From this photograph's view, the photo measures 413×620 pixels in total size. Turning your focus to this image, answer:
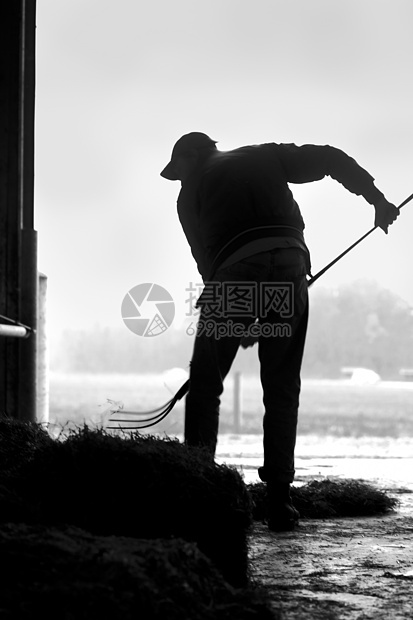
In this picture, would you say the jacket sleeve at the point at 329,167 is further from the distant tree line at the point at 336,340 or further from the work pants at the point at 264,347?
the distant tree line at the point at 336,340

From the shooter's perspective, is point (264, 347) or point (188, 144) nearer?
point (264, 347)

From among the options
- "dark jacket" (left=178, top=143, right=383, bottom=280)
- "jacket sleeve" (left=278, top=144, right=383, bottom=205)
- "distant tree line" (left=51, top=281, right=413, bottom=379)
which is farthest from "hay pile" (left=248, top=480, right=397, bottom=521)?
"distant tree line" (left=51, top=281, right=413, bottom=379)

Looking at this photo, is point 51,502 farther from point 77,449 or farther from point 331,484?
point 331,484

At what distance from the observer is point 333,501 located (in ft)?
13.6

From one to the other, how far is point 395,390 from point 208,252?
27654 millimetres

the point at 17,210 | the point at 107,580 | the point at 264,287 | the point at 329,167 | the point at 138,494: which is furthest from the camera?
the point at 17,210

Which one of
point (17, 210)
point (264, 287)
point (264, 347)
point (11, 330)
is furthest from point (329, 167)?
point (17, 210)

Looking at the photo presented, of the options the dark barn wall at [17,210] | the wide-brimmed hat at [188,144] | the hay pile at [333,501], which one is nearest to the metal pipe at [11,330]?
the dark barn wall at [17,210]

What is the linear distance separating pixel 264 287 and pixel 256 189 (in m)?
0.41

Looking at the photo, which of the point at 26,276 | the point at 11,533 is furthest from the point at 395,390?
the point at 11,533

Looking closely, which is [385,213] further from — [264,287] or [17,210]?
[17,210]

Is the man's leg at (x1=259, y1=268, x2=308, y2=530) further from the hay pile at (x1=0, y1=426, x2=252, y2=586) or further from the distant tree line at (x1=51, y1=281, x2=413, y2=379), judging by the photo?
the distant tree line at (x1=51, y1=281, x2=413, y2=379)

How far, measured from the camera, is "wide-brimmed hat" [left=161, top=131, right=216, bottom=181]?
4066 millimetres

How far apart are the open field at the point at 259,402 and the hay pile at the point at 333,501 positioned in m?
11.0
